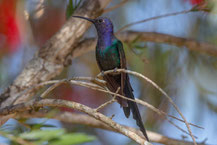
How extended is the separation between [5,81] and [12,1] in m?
0.70

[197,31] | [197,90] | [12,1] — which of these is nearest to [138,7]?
[197,31]

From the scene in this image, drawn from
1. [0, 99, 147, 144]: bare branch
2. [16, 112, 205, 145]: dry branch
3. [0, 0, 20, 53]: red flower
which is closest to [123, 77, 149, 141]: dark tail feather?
[16, 112, 205, 145]: dry branch

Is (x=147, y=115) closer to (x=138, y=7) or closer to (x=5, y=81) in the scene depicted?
(x=138, y=7)

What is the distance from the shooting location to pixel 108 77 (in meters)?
2.62

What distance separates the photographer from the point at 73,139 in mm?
852

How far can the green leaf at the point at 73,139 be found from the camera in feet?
2.75

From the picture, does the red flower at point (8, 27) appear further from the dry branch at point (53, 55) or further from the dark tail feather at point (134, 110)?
the dark tail feather at point (134, 110)

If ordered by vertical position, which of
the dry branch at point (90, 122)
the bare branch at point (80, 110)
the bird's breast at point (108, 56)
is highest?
the bird's breast at point (108, 56)

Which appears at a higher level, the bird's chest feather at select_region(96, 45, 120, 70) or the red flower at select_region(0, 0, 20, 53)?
the red flower at select_region(0, 0, 20, 53)

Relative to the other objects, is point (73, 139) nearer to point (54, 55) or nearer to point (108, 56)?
point (54, 55)

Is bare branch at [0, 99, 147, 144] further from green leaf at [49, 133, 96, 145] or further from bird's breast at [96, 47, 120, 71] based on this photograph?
bird's breast at [96, 47, 120, 71]

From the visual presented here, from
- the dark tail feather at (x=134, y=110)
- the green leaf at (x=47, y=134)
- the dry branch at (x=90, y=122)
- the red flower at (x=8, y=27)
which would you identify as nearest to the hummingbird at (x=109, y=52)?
the dark tail feather at (x=134, y=110)

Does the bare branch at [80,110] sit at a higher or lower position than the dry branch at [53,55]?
lower

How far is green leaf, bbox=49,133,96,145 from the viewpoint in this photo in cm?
84
